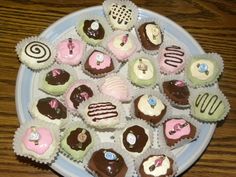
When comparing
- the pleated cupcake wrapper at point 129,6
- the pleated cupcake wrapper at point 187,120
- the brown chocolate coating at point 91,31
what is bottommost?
the pleated cupcake wrapper at point 187,120

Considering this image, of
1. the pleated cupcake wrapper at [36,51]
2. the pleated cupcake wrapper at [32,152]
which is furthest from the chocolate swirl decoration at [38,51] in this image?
the pleated cupcake wrapper at [32,152]

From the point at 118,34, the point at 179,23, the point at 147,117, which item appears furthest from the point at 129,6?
the point at 147,117

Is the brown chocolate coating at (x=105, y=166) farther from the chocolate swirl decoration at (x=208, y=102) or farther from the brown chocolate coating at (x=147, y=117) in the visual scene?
the chocolate swirl decoration at (x=208, y=102)

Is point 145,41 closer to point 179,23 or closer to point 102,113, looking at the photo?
point 179,23

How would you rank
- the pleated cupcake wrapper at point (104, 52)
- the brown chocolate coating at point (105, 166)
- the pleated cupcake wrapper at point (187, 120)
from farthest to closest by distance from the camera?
the pleated cupcake wrapper at point (104, 52) < the pleated cupcake wrapper at point (187, 120) < the brown chocolate coating at point (105, 166)

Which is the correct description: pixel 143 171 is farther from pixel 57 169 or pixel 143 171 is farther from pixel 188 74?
pixel 188 74

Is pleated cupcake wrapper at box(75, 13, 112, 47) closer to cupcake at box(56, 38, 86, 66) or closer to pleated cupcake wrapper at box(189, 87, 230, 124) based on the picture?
cupcake at box(56, 38, 86, 66)

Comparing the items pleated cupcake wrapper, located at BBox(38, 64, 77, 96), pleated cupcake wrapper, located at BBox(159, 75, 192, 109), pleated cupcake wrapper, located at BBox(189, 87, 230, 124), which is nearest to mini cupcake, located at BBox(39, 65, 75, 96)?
pleated cupcake wrapper, located at BBox(38, 64, 77, 96)

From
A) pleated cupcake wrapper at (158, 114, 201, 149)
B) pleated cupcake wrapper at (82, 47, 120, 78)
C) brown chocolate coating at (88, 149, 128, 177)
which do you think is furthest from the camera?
pleated cupcake wrapper at (82, 47, 120, 78)
